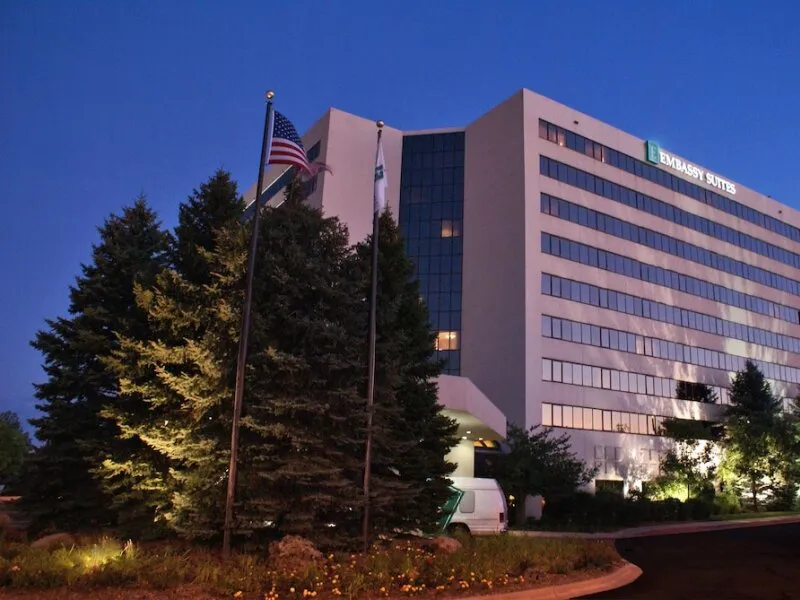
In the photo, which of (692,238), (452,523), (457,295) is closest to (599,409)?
(457,295)

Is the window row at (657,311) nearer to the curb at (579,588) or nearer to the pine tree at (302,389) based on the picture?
the pine tree at (302,389)

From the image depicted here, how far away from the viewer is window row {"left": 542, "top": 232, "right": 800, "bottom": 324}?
4975 centimetres

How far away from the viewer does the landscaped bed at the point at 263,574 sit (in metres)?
10.1

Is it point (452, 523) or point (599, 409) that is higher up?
point (599, 409)

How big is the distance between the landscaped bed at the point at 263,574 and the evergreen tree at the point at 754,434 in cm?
3996

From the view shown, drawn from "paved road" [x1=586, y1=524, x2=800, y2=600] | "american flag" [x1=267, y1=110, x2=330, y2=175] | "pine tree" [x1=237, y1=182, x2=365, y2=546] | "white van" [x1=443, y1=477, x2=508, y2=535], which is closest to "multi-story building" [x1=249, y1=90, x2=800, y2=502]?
"paved road" [x1=586, y1=524, x2=800, y2=600]

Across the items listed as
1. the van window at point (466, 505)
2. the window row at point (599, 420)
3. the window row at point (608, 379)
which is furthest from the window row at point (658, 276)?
the van window at point (466, 505)

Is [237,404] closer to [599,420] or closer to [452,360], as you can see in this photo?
[452,360]

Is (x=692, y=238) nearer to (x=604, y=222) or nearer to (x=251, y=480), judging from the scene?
(x=604, y=222)

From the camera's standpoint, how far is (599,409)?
48.8 meters

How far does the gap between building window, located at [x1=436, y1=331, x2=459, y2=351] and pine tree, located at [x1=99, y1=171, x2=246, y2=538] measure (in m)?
33.9

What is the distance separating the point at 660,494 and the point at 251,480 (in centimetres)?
3956

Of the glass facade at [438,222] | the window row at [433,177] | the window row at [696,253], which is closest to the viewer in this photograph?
the window row at [696,253]

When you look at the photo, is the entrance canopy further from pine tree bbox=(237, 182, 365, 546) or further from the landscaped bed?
the landscaped bed
